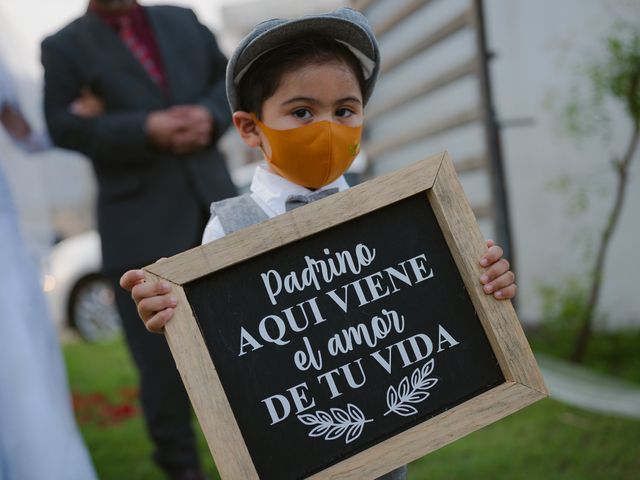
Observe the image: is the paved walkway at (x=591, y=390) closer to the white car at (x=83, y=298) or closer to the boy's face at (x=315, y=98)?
the boy's face at (x=315, y=98)

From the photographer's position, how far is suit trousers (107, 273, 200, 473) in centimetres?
332

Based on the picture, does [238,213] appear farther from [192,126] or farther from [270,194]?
[192,126]

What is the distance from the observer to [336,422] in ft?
5.45

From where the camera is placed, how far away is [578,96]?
4824mm

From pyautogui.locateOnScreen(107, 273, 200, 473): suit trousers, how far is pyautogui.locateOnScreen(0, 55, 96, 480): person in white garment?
0.36 m

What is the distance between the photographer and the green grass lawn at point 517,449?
3.36m

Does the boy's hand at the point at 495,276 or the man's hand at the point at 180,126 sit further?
the man's hand at the point at 180,126

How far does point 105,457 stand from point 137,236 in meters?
1.61

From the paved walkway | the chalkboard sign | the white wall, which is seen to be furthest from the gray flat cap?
Answer: the white wall

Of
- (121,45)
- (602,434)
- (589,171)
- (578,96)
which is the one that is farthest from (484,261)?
(589,171)

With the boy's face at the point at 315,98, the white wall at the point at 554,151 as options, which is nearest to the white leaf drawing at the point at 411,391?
the boy's face at the point at 315,98

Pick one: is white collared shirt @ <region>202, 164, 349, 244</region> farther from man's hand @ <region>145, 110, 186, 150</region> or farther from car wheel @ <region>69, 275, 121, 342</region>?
car wheel @ <region>69, 275, 121, 342</region>

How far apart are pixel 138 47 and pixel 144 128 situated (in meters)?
0.35

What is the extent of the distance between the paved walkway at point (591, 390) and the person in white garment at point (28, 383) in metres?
2.42
